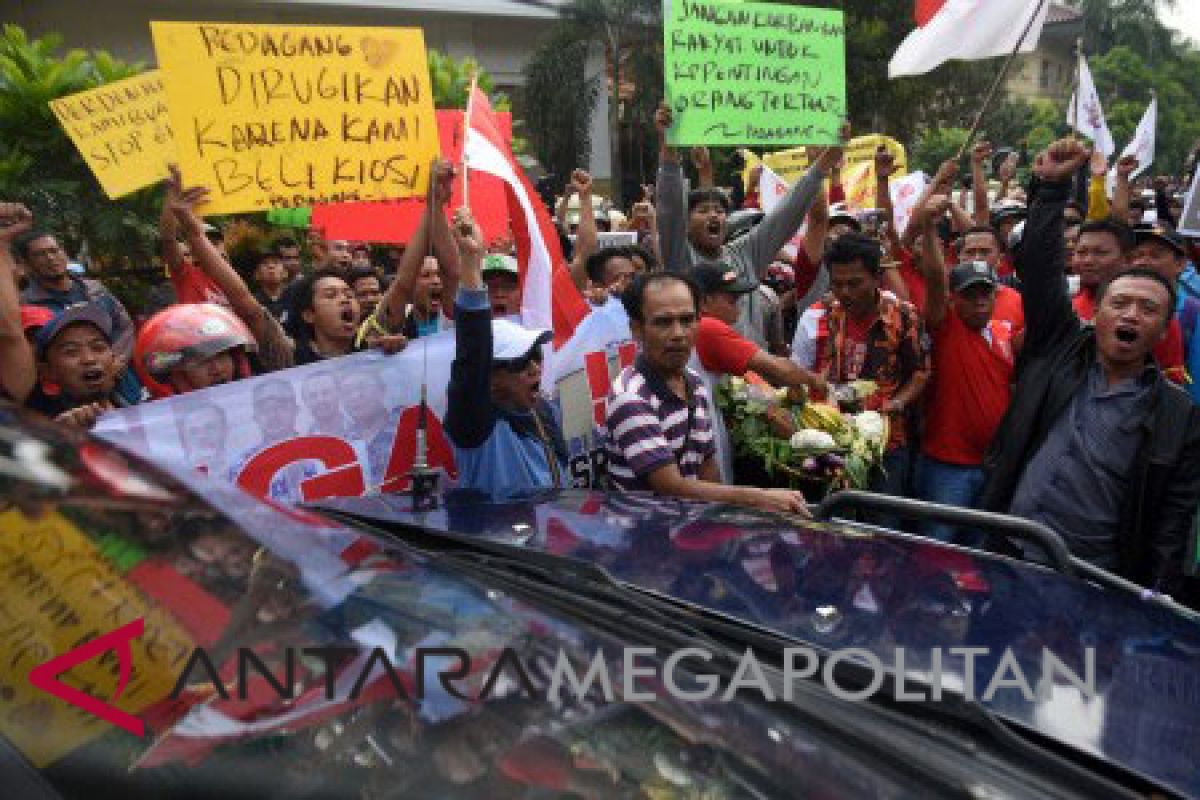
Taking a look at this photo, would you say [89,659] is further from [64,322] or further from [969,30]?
[969,30]

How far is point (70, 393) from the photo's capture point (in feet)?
10.8

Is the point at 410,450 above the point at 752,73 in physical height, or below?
below

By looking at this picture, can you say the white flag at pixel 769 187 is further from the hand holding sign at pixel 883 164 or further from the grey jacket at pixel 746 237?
the grey jacket at pixel 746 237

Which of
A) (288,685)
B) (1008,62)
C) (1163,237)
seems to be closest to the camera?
(288,685)

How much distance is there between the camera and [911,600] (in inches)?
79.0

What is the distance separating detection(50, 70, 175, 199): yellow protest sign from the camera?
14.2 feet

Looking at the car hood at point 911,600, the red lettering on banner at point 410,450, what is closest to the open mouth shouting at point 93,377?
the red lettering on banner at point 410,450

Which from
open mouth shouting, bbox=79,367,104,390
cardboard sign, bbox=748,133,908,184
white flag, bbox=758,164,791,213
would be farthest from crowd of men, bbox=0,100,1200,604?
cardboard sign, bbox=748,133,908,184

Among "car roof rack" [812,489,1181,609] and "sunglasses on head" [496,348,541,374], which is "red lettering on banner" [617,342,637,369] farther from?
"car roof rack" [812,489,1181,609]

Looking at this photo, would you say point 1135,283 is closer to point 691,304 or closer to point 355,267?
point 691,304

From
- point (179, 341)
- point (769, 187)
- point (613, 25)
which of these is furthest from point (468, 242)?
point (613, 25)

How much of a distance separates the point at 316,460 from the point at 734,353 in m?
1.60

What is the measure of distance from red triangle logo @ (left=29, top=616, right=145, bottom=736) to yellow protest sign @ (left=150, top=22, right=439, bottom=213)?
8.01 feet

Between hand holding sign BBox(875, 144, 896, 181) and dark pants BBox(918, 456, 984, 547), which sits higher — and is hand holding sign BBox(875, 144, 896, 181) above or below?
above
